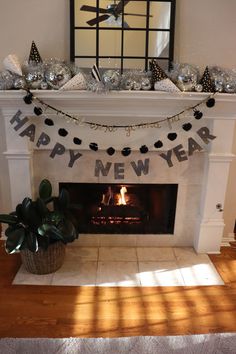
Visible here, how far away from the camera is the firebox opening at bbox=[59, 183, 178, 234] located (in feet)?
9.01

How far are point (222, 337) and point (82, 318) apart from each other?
2.74ft

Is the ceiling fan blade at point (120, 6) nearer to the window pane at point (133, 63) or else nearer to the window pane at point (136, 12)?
the window pane at point (136, 12)

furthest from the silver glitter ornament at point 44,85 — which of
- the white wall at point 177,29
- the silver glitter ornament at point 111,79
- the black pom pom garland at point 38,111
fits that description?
the silver glitter ornament at point 111,79

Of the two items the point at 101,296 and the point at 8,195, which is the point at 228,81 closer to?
the point at 101,296

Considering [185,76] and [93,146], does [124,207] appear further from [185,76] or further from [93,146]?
[185,76]

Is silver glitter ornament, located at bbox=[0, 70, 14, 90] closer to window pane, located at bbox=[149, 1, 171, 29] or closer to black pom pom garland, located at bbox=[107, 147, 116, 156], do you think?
black pom pom garland, located at bbox=[107, 147, 116, 156]

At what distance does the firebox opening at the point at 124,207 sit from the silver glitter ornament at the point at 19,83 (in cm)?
87

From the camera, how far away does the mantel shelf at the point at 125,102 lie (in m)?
2.24

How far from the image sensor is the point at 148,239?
285cm

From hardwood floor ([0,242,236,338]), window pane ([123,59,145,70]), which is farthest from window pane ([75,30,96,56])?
hardwood floor ([0,242,236,338])

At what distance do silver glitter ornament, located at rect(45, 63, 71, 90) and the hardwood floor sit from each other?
4.60ft

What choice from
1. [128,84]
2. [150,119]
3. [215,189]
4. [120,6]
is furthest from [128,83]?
[215,189]

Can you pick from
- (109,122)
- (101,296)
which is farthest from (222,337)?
(109,122)

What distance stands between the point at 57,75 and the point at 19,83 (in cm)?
26
